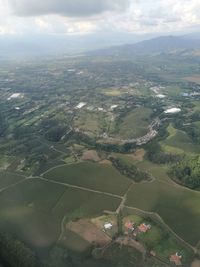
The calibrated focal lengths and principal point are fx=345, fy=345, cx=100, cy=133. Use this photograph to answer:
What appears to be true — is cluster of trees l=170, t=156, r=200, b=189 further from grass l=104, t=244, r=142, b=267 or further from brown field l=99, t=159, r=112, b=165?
grass l=104, t=244, r=142, b=267

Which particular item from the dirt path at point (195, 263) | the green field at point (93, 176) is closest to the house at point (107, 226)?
the green field at point (93, 176)

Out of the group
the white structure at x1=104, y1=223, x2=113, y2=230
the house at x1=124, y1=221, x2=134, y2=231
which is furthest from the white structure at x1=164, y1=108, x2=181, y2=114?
the white structure at x1=104, y1=223, x2=113, y2=230

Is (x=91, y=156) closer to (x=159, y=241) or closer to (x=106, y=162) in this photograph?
(x=106, y=162)

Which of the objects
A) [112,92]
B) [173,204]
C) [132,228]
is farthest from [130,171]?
[112,92]

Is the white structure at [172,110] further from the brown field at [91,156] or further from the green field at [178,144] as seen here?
the brown field at [91,156]

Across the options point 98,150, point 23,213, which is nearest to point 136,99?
point 98,150
